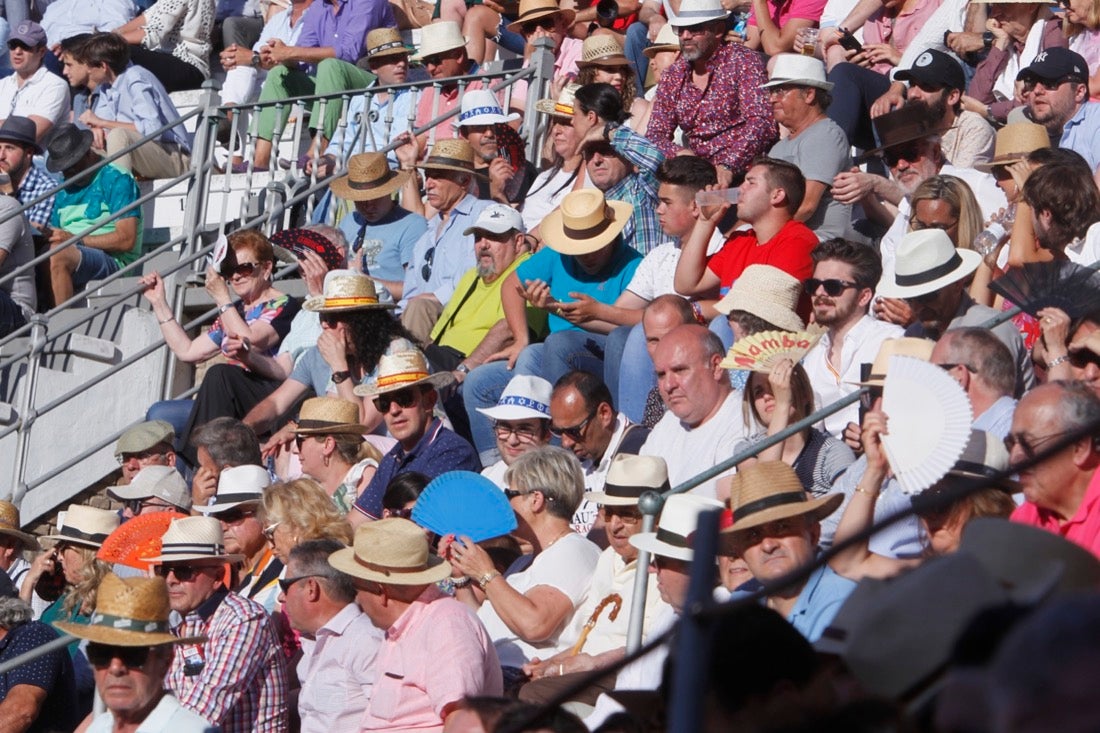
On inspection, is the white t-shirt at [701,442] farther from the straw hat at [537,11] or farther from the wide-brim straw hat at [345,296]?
the straw hat at [537,11]

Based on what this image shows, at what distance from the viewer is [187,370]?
1102 cm

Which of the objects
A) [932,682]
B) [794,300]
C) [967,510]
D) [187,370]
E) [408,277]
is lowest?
[187,370]

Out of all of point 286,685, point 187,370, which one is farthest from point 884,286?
point 187,370

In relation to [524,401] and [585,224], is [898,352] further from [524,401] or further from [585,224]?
[585,224]

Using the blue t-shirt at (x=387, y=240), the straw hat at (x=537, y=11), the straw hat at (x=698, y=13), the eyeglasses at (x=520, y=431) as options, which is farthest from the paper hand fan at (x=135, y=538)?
the straw hat at (x=537, y=11)

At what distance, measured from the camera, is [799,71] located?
8922mm

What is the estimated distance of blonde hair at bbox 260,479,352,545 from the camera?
7.25 metres

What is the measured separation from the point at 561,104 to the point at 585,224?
1589 mm

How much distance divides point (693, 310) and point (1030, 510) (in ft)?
12.7

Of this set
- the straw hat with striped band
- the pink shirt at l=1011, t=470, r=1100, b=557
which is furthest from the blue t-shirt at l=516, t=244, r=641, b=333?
the pink shirt at l=1011, t=470, r=1100, b=557

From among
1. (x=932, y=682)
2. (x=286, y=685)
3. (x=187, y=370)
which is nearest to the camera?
(x=932, y=682)

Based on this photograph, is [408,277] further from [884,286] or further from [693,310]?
[884,286]

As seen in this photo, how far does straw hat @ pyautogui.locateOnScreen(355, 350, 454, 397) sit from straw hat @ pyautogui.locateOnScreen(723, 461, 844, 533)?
10.4 feet

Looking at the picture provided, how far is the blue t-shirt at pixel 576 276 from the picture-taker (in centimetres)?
909
